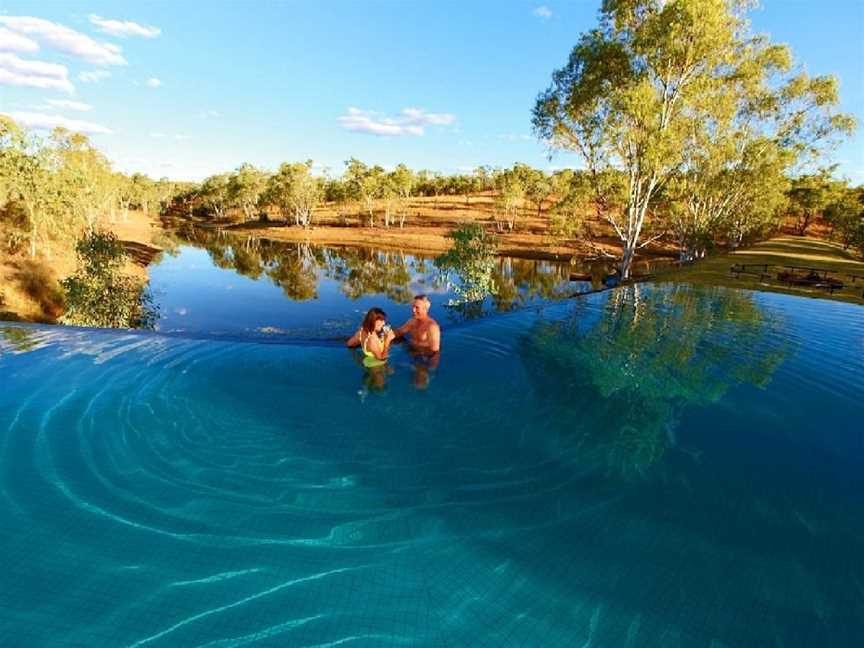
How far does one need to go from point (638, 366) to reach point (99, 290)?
20336 mm

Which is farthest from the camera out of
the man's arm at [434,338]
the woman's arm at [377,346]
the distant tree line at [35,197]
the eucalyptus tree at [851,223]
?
the eucalyptus tree at [851,223]

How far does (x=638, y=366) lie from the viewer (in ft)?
40.6

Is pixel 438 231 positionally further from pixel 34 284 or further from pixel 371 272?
pixel 34 284

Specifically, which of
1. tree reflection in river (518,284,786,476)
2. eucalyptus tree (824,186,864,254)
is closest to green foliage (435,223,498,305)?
tree reflection in river (518,284,786,476)

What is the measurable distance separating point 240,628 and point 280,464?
3061mm

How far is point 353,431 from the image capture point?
8.55 meters

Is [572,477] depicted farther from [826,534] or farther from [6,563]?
[6,563]

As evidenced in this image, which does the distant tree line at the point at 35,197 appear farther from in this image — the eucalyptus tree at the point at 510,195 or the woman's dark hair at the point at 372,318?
the eucalyptus tree at the point at 510,195

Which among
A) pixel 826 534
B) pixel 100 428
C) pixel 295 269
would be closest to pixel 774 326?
pixel 826 534

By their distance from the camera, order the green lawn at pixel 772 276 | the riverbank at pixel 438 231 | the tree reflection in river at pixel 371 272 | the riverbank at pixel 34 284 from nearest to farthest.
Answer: the riverbank at pixel 34 284
the green lawn at pixel 772 276
the tree reflection in river at pixel 371 272
the riverbank at pixel 438 231

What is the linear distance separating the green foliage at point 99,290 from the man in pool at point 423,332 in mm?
13185

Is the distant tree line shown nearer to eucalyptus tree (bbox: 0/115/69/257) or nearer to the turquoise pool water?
eucalyptus tree (bbox: 0/115/69/257)

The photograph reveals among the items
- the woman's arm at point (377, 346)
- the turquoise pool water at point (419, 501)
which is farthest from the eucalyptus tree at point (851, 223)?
the woman's arm at point (377, 346)

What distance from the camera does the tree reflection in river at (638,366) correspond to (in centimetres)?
862
